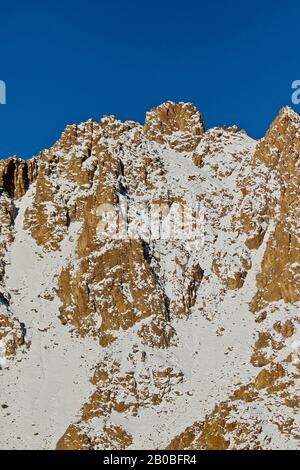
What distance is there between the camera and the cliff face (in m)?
112

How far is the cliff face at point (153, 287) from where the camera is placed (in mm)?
112062

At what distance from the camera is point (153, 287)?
13438cm

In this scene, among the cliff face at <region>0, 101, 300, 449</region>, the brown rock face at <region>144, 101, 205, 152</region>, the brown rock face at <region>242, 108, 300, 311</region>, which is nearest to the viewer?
the cliff face at <region>0, 101, 300, 449</region>

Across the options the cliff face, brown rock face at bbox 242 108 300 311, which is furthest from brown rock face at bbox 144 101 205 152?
brown rock face at bbox 242 108 300 311

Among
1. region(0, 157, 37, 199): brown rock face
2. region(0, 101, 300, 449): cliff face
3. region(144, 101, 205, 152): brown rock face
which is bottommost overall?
region(0, 101, 300, 449): cliff face

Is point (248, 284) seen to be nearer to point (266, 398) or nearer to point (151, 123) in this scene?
point (266, 398)

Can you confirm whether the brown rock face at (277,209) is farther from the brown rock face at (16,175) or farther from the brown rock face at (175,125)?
the brown rock face at (16,175)

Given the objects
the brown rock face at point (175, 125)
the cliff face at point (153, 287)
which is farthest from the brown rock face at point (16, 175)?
the brown rock face at point (175, 125)

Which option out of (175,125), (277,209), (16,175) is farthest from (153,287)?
(175,125)

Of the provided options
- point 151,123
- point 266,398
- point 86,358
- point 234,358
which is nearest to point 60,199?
point 151,123

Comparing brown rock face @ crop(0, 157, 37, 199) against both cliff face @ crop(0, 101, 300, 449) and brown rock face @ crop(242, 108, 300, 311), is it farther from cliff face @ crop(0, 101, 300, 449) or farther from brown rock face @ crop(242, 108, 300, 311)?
brown rock face @ crop(242, 108, 300, 311)

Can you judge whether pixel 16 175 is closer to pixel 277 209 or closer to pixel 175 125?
pixel 175 125

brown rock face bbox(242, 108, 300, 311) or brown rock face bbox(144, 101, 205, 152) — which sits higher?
brown rock face bbox(144, 101, 205, 152)

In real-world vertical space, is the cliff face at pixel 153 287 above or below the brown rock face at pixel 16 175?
below
